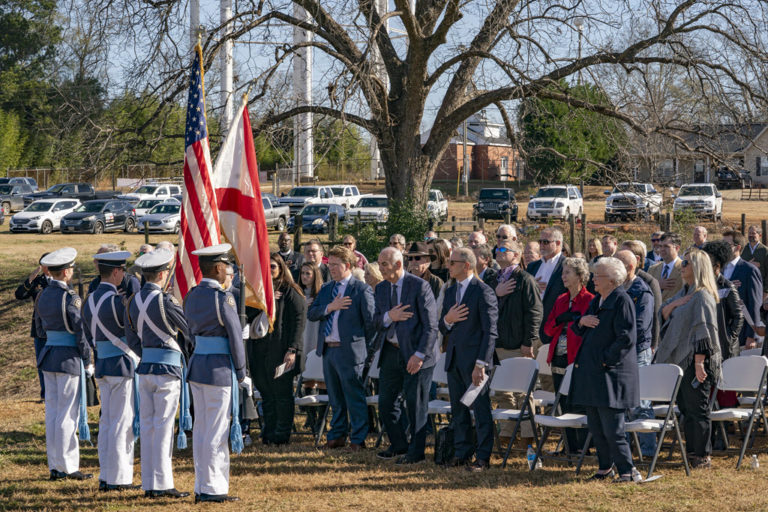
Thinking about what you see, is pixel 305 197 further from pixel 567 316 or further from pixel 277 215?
pixel 567 316

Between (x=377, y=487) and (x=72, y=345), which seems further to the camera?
(x=72, y=345)

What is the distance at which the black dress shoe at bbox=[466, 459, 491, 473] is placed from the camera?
8.10 meters

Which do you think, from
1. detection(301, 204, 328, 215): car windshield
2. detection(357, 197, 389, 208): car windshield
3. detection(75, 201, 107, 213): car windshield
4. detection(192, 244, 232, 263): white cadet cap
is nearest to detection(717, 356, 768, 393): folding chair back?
detection(192, 244, 232, 263): white cadet cap

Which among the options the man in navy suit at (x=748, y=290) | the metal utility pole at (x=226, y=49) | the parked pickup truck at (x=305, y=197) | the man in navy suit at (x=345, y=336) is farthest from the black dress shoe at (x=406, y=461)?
the parked pickup truck at (x=305, y=197)

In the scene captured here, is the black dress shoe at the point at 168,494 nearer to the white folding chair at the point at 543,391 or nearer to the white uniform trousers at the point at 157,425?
the white uniform trousers at the point at 157,425

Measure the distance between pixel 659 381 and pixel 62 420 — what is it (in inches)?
201

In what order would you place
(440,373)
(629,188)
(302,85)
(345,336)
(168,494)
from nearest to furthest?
(168,494)
(345,336)
(440,373)
(629,188)
(302,85)

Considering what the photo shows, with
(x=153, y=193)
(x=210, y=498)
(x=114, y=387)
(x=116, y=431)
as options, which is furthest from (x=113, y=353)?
(x=153, y=193)

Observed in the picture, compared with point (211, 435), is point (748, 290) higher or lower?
higher

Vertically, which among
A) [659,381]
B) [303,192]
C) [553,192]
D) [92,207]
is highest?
[303,192]

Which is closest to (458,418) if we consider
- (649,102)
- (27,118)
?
(649,102)

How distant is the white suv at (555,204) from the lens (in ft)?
121

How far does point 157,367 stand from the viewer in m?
7.25

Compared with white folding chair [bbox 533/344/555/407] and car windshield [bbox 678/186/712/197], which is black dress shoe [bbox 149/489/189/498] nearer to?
white folding chair [bbox 533/344/555/407]
